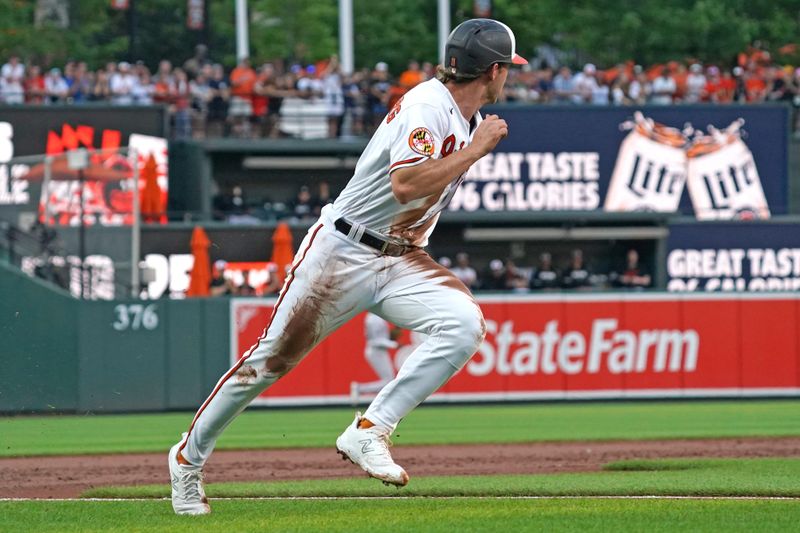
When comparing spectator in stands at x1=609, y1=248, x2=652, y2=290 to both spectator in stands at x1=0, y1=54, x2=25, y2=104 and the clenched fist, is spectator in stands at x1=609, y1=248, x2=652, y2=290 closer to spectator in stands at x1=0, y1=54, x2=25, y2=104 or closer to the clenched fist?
spectator in stands at x1=0, y1=54, x2=25, y2=104

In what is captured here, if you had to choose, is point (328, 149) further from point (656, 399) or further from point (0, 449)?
point (0, 449)

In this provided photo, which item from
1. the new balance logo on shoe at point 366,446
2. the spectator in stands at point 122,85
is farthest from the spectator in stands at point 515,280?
the new balance logo on shoe at point 366,446

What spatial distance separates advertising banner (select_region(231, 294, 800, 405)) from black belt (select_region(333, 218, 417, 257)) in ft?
46.0

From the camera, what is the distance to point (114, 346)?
2039 cm

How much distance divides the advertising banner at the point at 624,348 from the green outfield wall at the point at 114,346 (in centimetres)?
99

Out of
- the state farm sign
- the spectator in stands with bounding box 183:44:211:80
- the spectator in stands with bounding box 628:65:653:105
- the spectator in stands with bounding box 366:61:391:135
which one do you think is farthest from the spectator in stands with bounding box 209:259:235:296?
the spectator in stands with bounding box 628:65:653:105

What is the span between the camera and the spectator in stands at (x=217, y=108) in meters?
25.0

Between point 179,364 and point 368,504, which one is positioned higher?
point 368,504

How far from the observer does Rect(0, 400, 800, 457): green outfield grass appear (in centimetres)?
1530

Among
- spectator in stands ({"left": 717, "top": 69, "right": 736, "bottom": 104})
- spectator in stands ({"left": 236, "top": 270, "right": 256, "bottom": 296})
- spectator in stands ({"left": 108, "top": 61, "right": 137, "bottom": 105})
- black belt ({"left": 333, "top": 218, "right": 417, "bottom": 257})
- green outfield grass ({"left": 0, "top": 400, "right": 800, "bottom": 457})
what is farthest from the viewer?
spectator in stands ({"left": 717, "top": 69, "right": 736, "bottom": 104})

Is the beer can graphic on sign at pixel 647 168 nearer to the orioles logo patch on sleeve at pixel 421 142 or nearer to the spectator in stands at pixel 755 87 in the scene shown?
the spectator in stands at pixel 755 87

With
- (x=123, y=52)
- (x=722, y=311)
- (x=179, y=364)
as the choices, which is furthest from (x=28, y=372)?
(x=123, y=52)

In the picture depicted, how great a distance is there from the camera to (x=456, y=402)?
21.3 m

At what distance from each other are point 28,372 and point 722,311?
1000 cm
